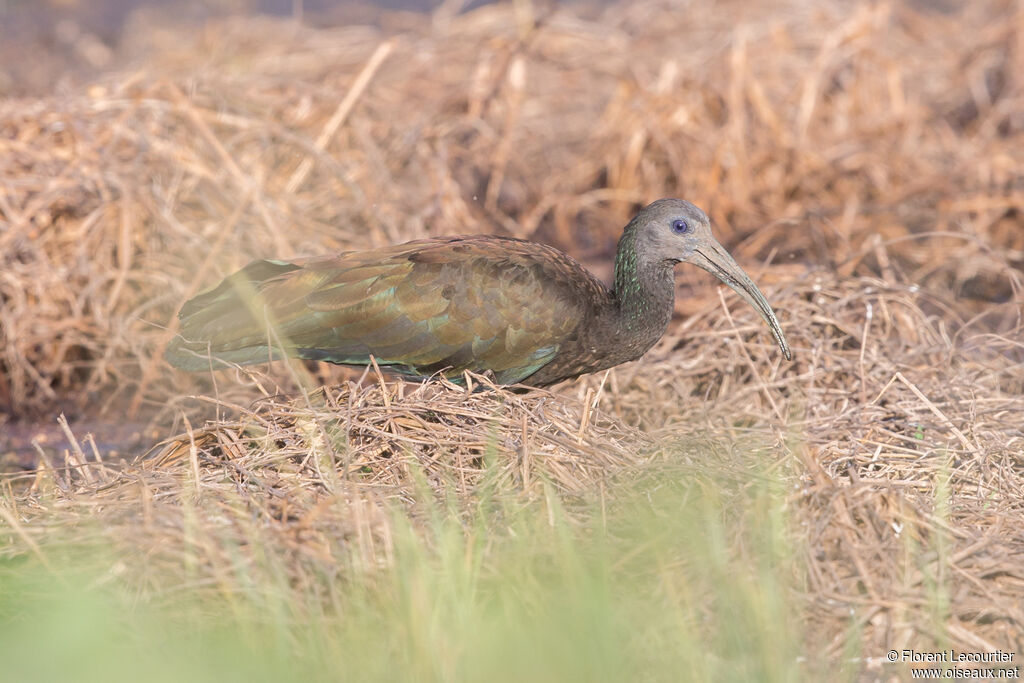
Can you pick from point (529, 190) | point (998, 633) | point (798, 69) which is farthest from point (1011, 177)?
point (998, 633)

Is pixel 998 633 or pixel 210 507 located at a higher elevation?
pixel 210 507

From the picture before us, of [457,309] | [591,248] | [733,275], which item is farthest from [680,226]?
[591,248]

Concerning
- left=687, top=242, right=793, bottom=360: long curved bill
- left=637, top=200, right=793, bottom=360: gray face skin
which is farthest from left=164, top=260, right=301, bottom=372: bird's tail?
left=687, top=242, right=793, bottom=360: long curved bill

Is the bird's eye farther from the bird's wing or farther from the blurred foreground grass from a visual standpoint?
the blurred foreground grass

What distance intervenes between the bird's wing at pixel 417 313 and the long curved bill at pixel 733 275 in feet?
1.74

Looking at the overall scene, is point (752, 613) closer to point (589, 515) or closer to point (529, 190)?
point (589, 515)

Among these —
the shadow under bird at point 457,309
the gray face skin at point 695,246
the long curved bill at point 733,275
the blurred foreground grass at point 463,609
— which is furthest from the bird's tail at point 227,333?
the long curved bill at point 733,275

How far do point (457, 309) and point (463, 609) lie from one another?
1.74 meters

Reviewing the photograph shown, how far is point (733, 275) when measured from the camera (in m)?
4.89

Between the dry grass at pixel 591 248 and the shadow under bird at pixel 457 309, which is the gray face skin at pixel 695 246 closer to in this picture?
the shadow under bird at pixel 457 309

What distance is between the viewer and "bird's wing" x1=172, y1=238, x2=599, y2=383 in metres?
4.77

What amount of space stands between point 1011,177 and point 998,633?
527 cm

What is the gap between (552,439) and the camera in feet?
13.6

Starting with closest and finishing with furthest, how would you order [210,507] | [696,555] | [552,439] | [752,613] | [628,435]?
[752,613] → [696,555] → [210,507] → [552,439] → [628,435]
